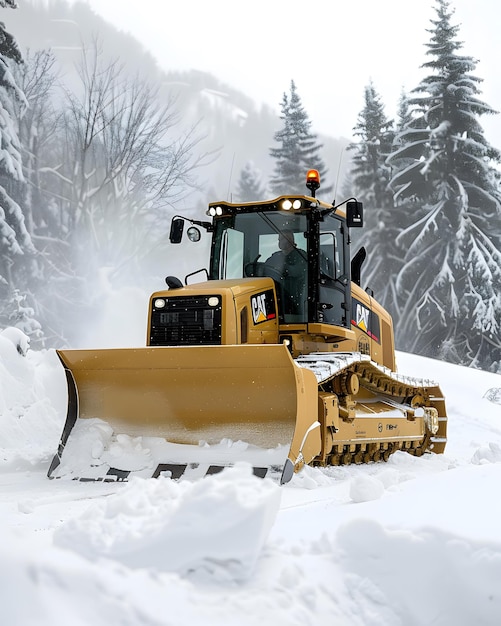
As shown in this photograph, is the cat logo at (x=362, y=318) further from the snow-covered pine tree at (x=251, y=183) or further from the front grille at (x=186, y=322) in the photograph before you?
the snow-covered pine tree at (x=251, y=183)

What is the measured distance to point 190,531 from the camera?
93.6 inches

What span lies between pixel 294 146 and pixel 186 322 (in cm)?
2561

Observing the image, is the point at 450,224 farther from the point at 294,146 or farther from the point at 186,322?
the point at 186,322

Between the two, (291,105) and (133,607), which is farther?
(291,105)

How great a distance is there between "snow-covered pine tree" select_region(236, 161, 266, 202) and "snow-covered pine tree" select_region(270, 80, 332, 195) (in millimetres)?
1451

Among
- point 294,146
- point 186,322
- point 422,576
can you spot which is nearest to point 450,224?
point 294,146

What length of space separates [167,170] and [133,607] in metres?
21.3

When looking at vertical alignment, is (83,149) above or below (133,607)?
above

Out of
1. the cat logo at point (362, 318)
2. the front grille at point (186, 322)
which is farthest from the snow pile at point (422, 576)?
the cat logo at point (362, 318)

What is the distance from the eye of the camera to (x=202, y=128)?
28.6 metres

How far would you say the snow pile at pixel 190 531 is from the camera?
7.57 ft

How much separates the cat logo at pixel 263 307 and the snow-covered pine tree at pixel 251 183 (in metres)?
25.7

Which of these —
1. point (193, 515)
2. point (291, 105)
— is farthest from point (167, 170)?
point (193, 515)

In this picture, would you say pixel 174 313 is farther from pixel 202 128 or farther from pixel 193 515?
pixel 202 128
